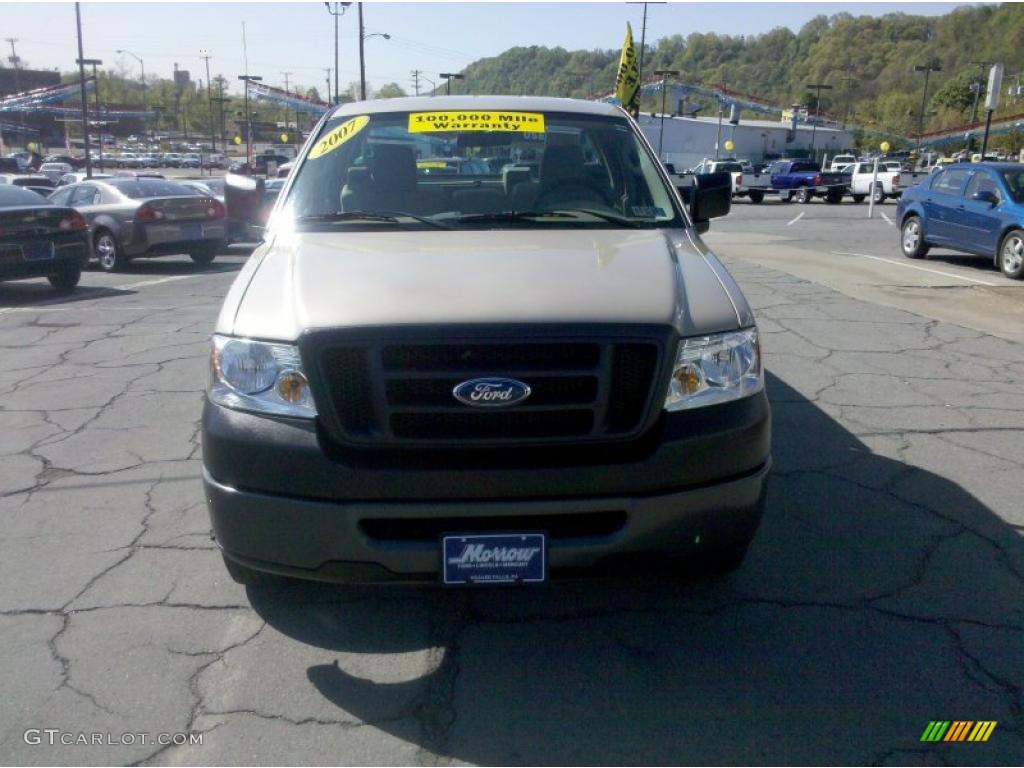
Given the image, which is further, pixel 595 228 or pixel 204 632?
pixel 595 228

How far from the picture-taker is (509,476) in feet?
9.14

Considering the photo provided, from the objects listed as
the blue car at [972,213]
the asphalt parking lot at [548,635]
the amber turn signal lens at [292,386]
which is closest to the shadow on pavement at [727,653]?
the asphalt parking lot at [548,635]

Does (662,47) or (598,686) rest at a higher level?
(662,47)

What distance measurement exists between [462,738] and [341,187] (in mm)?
2574

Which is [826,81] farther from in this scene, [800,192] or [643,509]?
[643,509]

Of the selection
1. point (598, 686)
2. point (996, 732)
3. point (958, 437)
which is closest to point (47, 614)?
point (598, 686)

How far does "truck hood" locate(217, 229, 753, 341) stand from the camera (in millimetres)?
2898

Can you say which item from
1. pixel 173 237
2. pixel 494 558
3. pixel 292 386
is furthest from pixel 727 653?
pixel 173 237

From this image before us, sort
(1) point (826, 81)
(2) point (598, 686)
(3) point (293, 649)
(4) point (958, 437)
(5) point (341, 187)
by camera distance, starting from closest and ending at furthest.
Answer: (2) point (598, 686), (3) point (293, 649), (5) point (341, 187), (4) point (958, 437), (1) point (826, 81)

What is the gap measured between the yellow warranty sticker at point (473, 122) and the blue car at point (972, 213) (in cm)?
1052

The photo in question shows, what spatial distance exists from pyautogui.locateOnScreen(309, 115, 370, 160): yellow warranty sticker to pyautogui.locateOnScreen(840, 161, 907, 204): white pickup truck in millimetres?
34695

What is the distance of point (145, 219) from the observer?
47.8 feet

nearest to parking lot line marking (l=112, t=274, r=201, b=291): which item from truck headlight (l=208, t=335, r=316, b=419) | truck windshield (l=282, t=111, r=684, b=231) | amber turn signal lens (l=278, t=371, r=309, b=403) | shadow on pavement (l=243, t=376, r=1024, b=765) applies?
truck windshield (l=282, t=111, r=684, b=231)
